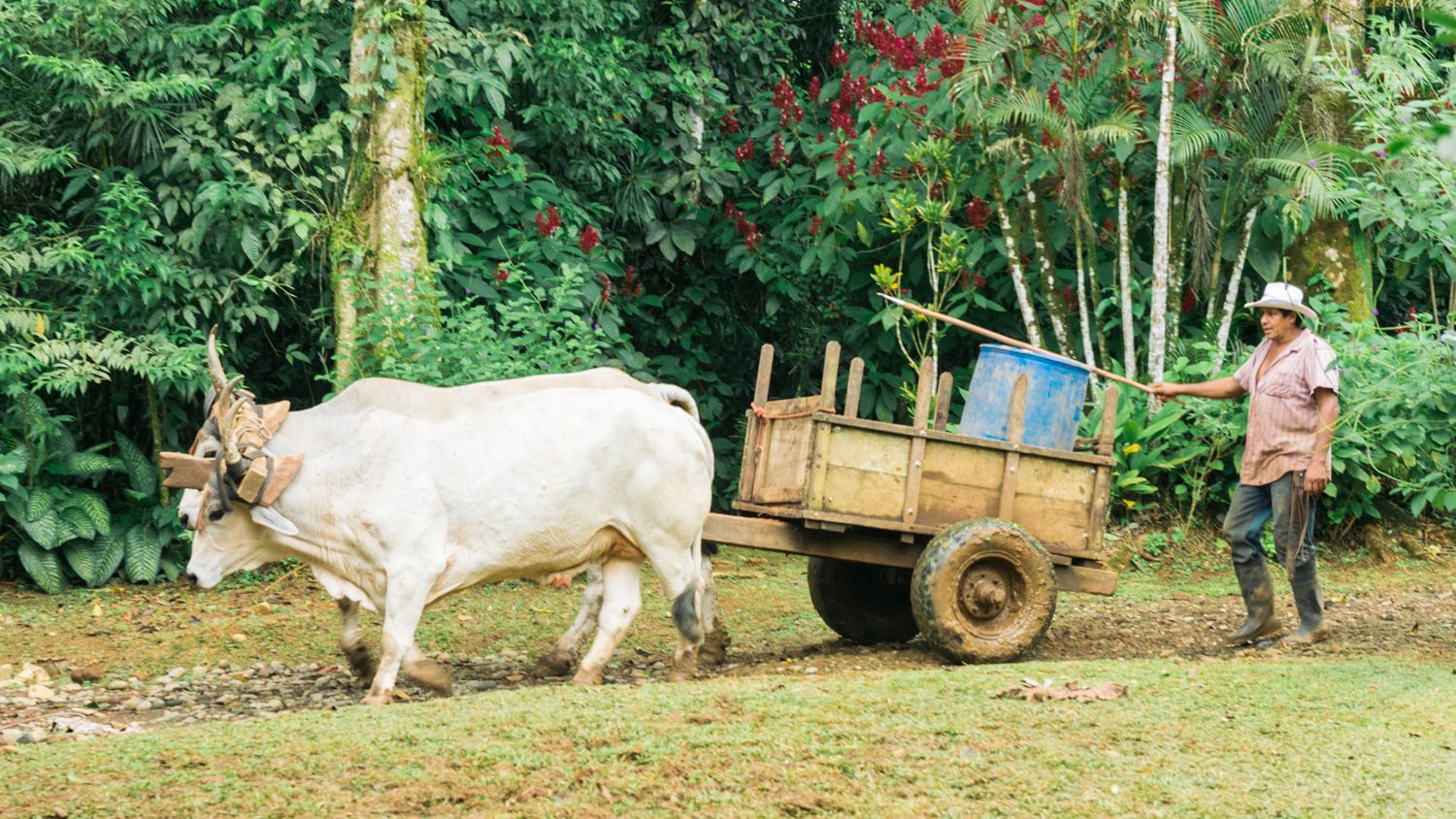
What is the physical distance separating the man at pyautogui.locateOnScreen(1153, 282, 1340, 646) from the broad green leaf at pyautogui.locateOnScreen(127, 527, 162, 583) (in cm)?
654

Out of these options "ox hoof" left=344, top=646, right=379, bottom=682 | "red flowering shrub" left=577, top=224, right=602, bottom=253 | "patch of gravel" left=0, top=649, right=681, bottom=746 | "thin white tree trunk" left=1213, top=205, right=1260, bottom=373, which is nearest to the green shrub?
"thin white tree trunk" left=1213, top=205, right=1260, bottom=373

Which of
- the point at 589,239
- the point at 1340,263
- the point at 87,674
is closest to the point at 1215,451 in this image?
the point at 1340,263

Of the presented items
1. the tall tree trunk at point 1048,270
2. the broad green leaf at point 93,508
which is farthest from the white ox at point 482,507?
the tall tree trunk at point 1048,270

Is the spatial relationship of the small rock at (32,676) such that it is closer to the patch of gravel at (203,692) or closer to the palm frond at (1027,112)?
the patch of gravel at (203,692)

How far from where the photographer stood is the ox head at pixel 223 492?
6504 millimetres

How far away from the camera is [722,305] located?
1380 cm

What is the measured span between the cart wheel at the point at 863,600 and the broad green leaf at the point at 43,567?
16.4 ft

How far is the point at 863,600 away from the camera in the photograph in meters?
8.16

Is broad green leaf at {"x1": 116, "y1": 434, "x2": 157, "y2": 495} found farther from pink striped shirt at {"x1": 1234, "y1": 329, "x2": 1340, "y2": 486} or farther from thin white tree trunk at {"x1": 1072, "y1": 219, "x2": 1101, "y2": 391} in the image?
pink striped shirt at {"x1": 1234, "y1": 329, "x2": 1340, "y2": 486}

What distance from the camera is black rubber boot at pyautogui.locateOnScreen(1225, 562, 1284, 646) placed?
7746 mm

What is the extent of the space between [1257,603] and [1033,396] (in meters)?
1.64

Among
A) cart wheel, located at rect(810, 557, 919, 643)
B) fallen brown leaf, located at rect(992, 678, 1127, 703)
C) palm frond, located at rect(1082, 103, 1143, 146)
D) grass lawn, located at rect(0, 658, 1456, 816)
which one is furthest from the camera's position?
palm frond, located at rect(1082, 103, 1143, 146)

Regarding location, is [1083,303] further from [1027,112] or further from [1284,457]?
[1284,457]

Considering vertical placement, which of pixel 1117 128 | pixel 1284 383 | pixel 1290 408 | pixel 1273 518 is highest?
pixel 1117 128
